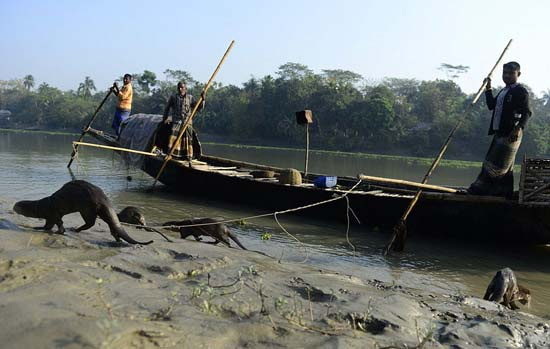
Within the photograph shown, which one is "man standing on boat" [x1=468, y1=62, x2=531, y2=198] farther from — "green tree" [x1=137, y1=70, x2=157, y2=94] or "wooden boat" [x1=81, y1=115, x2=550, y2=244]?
"green tree" [x1=137, y1=70, x2=157, y2=94]

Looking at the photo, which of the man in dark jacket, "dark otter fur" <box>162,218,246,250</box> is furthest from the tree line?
"dark otter fur" <box>162,218,246,250</box>

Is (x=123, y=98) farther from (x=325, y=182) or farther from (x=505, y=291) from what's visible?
(x=505, y=291)

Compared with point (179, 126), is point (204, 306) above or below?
below

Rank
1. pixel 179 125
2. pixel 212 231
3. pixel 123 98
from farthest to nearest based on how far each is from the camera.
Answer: pixel 123 98 < pixel 179 125 < pixel 212 231

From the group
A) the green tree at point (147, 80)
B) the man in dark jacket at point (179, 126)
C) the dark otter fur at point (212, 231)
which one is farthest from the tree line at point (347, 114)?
the dark otter fur at point (212, 231)

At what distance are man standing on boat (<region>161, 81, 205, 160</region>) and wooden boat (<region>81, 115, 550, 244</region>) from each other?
96 cm

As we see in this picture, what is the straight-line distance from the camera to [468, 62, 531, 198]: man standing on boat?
23.8ft

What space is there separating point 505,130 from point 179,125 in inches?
310

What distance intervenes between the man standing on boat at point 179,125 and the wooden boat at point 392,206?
0.96 meters

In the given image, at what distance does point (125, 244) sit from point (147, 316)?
2397mm

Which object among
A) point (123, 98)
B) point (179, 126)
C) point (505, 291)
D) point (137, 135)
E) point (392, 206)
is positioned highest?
point (123, 98)

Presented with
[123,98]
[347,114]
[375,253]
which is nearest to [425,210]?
[375,253]

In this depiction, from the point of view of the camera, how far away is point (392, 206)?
27.5 feet

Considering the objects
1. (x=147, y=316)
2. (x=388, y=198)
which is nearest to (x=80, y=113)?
(x=388, y=198)
